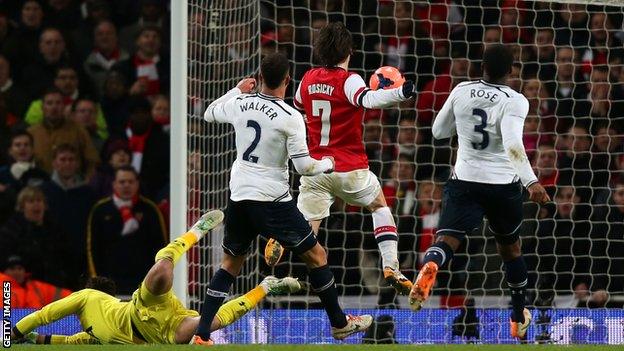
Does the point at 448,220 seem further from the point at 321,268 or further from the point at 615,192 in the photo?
the point at 615,192

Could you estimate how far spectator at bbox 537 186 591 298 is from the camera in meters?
14.9

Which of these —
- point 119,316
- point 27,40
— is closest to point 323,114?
point 119,316

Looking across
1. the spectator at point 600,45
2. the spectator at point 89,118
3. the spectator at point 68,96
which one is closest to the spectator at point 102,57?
the spectator at point 68,96

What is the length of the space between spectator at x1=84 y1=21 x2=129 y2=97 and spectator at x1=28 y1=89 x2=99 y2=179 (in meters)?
0.97

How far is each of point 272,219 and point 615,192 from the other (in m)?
5.60

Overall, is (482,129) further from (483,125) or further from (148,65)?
(148,65)

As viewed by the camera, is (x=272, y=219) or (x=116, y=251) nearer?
(x=272, y=219)

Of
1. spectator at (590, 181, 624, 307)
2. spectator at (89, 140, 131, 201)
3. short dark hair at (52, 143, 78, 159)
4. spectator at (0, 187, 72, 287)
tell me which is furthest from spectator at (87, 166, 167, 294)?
spectator at (590, 181, 624, 307)

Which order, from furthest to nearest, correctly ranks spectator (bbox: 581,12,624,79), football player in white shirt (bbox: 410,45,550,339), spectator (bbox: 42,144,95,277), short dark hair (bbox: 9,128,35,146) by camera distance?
short dark hair (bbox: 9,128,35,146) → spectator (bbox: 42,144,95,277) → spectator (bbox: 581,12,624,79) → football player in white shirt (bbox: 410,45,550,339)

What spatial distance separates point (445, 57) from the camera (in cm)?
1580

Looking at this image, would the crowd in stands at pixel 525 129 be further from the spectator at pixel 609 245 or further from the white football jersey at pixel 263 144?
the white football jersey at pixel 263 144

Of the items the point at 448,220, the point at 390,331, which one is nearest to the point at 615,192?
the point at 390,331

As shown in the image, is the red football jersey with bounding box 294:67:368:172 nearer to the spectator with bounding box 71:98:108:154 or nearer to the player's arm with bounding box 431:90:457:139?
the player's arm with bounding box 431:90:457:139

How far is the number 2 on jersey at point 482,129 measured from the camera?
1068cm
